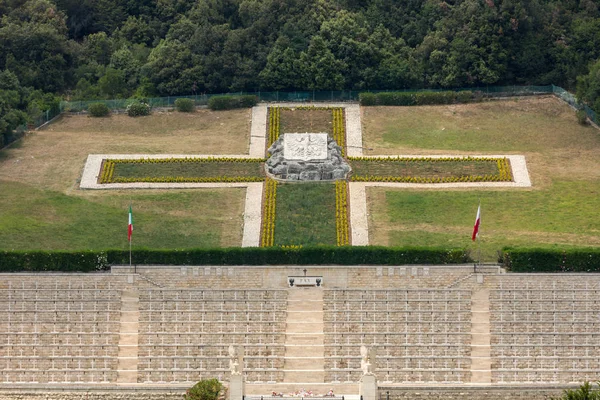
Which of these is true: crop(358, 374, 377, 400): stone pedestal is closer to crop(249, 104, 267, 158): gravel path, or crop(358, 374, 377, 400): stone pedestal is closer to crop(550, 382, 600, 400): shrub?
crop(550, 382, 600, 400): shrub

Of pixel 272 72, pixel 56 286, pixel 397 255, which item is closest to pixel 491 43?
pixel 272 72

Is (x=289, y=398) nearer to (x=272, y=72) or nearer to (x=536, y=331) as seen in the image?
(x=536, y=331)

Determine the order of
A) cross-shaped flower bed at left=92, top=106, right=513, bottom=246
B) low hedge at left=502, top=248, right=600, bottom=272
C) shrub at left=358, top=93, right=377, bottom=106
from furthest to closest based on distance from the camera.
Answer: shrub at left=358, top=93, right=377, bottom=106, cross-shaped flower bed at left=92, top=106, right=513, bottom=246, low hedge at left=502, top=248, right=600, bottom=272

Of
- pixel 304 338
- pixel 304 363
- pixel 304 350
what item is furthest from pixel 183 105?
pixel 304 363

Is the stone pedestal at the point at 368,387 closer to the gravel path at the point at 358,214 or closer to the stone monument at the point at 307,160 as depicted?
the gravel path at the point at 358,214

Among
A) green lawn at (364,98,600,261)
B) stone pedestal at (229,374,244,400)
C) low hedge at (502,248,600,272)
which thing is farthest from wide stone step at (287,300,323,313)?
low hedge at (502,248,600,272)
